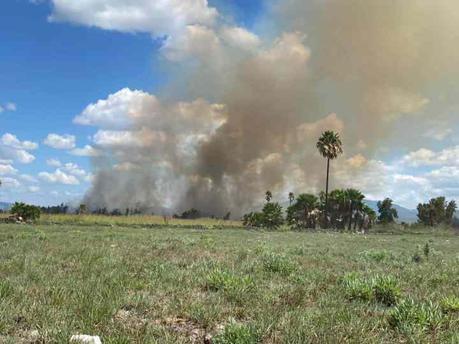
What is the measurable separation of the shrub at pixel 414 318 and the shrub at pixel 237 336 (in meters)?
2.59

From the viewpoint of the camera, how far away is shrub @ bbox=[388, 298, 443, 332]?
26.8 feet

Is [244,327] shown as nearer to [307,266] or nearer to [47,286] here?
[47,286]

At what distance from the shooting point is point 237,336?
23.1 feet

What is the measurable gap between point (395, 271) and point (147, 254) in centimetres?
862

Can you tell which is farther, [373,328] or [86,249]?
[86,249]

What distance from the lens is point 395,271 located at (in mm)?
16594

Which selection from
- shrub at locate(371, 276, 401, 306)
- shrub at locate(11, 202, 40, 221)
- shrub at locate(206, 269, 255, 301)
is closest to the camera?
shrub at locate(206, 269, 255, 301)

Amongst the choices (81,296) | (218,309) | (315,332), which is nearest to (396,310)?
(315,332)

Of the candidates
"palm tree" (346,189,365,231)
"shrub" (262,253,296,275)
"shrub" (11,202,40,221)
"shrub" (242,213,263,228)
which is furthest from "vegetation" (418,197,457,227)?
"shrub" (262,253,296,275)

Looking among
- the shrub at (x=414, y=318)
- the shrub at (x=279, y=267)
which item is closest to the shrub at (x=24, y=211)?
the shrub at (x=279, y=267)

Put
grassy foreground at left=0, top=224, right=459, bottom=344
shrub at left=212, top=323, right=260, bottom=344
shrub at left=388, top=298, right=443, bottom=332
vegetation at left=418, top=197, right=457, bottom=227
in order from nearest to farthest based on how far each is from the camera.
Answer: shrub at left=212, top=323, right=260, bottom=344, grassy foreground at left=0, top=224, right=459, bottom=344, shrub at left=388, top=298, right=443, bottom=332, vegetation at left=418, top=197, right=457, bottom=227

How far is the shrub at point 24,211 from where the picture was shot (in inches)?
3182

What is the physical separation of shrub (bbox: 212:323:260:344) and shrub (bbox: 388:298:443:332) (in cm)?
259

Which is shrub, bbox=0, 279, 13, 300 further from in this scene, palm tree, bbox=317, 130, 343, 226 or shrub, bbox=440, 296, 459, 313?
palm tree, bbox=317, 130, 343, 226
